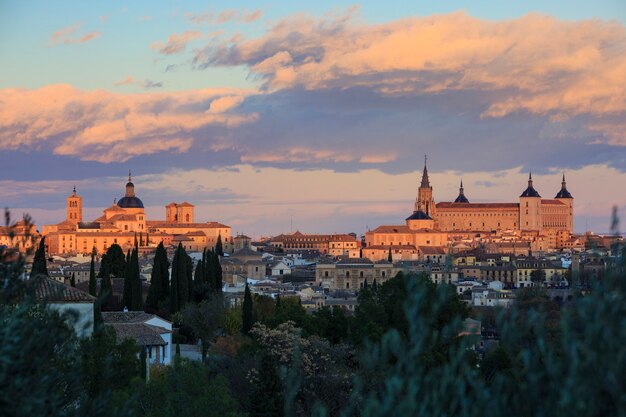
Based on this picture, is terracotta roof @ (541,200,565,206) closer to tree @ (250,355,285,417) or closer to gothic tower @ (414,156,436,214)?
gothic tower @ (414,156,436,214)

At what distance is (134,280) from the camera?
45.3 meters

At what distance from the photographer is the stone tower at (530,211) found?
181250mm

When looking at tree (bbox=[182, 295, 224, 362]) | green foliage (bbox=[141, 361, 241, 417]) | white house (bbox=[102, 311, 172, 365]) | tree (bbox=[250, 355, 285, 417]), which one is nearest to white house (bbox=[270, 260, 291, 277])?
tree (bbox=[182, 295, 224, 362])

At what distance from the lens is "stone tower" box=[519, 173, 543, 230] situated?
181 m

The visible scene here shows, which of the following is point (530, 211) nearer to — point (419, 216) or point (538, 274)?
point (419, 216)

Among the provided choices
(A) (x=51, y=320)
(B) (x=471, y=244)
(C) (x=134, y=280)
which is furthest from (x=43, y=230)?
(A) (x=51, y=320)

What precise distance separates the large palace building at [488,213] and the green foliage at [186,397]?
160105mm

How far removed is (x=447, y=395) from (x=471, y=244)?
148m

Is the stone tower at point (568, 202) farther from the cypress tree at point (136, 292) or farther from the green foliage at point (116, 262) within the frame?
the cypress tree at point (136, 292)

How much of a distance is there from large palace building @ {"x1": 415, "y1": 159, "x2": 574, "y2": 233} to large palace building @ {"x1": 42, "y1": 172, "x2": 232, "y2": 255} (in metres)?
44.0

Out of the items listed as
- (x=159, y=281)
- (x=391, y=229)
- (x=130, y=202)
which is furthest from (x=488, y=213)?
(x=159, y=281)

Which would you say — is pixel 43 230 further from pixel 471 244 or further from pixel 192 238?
pixel 471 244

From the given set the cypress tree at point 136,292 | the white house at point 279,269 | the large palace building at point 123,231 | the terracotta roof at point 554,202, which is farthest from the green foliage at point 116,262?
the terracotta roof at point 554,202

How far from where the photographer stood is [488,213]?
182625 millimetres
